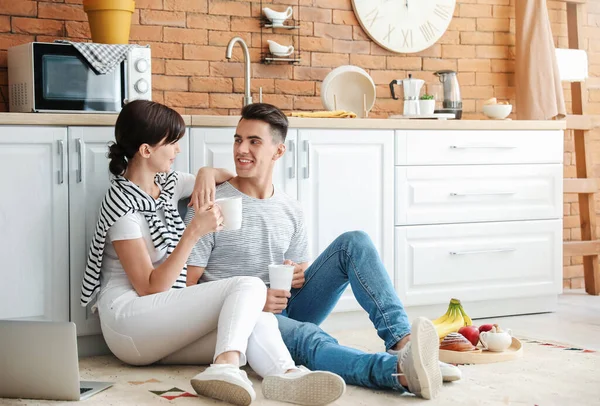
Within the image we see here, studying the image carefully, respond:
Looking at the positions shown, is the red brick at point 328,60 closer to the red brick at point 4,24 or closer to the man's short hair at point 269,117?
the man's short hair at point 269,117

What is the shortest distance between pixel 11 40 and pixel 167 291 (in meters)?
1.57

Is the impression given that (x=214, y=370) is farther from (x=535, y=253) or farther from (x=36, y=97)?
(x=535, y=253)

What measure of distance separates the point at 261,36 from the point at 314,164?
37.4 inches

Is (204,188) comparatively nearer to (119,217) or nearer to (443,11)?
(119,217)

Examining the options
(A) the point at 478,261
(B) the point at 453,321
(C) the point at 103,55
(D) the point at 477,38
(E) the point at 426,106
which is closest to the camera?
(B) the point at 453,321

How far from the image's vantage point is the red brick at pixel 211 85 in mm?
4230

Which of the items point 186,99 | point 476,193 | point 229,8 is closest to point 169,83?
point 186,99

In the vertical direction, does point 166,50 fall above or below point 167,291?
above

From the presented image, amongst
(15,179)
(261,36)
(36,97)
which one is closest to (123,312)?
(15,179)

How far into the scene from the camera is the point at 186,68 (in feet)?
13.8

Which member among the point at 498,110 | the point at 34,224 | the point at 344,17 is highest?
the point at 344,17

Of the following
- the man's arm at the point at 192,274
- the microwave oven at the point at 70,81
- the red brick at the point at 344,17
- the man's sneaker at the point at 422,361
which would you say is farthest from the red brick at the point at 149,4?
the man's sneaker at the point at 422,361

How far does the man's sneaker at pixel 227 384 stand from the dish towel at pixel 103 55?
144cm

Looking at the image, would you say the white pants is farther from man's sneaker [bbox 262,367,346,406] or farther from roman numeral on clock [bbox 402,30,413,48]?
roman numeral on clock [bbox 402,30,413,48]
